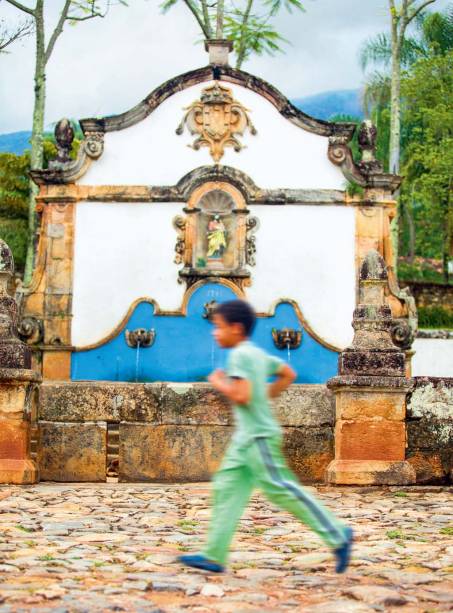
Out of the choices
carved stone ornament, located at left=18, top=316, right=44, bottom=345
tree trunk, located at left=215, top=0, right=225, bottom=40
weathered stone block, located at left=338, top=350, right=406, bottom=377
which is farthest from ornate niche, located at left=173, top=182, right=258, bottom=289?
tree trunk, located at left=215, top=0, right=225, bottom=40

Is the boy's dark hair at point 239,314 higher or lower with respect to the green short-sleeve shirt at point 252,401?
higher

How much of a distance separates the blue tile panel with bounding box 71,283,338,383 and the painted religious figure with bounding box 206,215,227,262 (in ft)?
2.52

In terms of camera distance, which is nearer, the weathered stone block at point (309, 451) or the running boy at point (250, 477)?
the running boy at point (250, 477)

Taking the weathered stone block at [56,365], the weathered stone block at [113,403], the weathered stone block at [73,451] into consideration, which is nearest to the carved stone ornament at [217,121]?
the weathered stone block at [56,365]

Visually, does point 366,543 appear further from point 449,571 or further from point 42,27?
point 42,27

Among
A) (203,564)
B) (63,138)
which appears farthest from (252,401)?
(63,138)

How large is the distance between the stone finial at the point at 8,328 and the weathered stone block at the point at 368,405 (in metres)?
2.84

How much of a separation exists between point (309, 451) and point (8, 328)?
294cm

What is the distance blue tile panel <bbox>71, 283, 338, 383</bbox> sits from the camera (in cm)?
1619

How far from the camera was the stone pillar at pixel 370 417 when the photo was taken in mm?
8633

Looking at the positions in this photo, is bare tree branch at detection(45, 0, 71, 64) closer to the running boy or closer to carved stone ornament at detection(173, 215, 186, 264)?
carved stone ornament at detection(173, 215, 186, 264)

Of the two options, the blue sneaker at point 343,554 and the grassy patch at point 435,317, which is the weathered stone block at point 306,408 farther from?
the grassy patch at point 435,317

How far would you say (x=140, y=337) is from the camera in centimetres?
1625

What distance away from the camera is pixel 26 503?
7.53 metres
